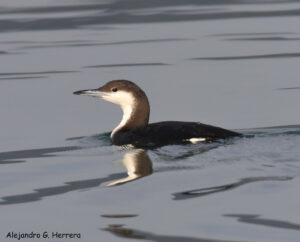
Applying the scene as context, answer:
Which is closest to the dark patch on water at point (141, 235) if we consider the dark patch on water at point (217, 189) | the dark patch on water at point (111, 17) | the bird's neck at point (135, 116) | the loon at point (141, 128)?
the dark patch on water at point (217, 189)

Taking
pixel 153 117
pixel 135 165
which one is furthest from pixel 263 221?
pixel 153 117

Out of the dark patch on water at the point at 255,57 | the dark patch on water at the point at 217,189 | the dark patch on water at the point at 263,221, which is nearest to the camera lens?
the dark patch on water at the point at 263,221

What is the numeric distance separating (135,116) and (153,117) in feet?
3.40

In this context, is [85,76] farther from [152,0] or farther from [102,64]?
[152,0]

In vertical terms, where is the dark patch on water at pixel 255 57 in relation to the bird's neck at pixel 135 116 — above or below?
above

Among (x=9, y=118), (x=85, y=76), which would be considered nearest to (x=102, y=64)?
(x=85, y=76)

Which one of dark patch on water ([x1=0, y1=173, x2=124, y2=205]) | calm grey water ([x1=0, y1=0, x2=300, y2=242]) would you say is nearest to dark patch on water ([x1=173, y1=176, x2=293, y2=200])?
calm grey water ([x1=0, y1=0, x2=300, y2=242])

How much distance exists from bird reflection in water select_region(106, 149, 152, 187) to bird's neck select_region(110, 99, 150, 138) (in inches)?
44.5

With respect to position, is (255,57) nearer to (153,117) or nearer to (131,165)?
A: (153,117)

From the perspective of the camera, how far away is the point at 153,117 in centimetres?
1373

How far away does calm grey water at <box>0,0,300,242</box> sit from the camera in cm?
862

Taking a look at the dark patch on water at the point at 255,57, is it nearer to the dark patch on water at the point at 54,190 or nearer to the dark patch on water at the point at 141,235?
the dark patch on water at the point at 54,190

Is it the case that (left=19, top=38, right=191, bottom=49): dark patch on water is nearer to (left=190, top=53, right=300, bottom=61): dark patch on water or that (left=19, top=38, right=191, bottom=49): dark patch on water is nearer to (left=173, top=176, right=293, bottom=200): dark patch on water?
(left=190, top=53, right=300, bottom=61): dark patch on water

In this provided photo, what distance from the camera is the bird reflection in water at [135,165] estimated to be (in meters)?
10.1
